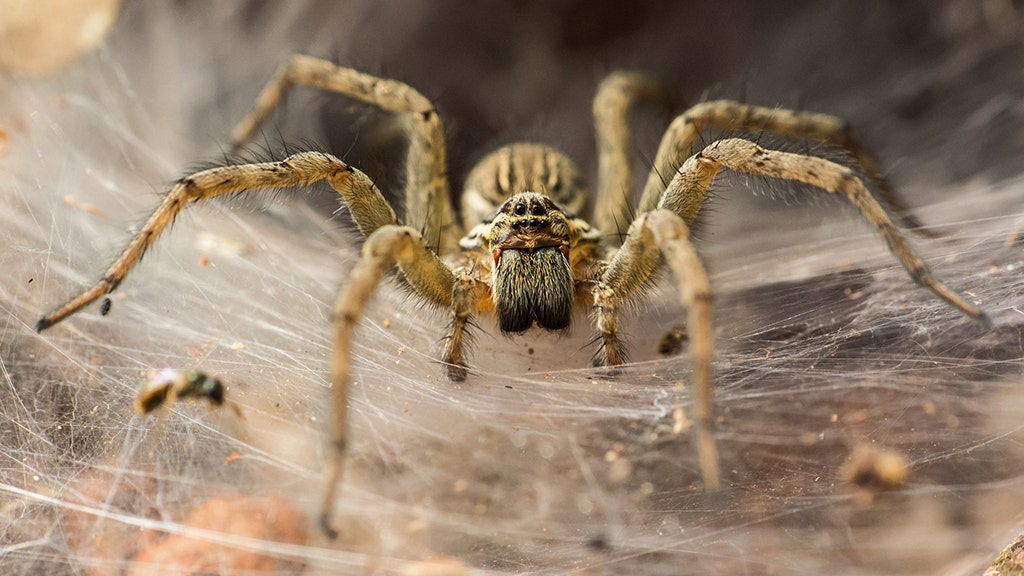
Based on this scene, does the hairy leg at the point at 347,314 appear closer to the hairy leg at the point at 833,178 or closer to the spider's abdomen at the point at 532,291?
the spider's abdomen at the point at 532,291

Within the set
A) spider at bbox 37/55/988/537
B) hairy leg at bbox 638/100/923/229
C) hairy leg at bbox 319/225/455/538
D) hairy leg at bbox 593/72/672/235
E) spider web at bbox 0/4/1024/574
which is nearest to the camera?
hairy leg at bbox 319/225/455/538

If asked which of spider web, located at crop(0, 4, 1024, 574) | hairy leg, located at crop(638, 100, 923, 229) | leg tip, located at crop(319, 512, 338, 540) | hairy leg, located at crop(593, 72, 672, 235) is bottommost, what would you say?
leg tip, located at crop(319, 512, 338, 540)

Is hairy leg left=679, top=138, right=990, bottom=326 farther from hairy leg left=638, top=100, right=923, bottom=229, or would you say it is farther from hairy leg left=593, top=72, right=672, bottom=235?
hairy leg left=593, top=72, right=672, bottom=235

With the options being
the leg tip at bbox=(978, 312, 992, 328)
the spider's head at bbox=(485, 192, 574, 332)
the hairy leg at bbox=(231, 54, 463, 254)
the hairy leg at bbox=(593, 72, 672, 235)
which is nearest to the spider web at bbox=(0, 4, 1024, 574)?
the leg tip at bbox=(978, 312, 992, 328)

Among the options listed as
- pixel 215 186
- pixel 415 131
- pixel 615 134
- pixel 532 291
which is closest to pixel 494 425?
pixel 532 291

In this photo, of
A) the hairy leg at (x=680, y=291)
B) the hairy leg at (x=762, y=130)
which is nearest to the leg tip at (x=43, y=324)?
Result: the hairy leg at (x=680, y=291)

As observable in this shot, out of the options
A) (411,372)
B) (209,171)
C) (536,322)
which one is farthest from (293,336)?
(536,322)

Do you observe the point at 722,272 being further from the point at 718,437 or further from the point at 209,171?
the point at 209,171
